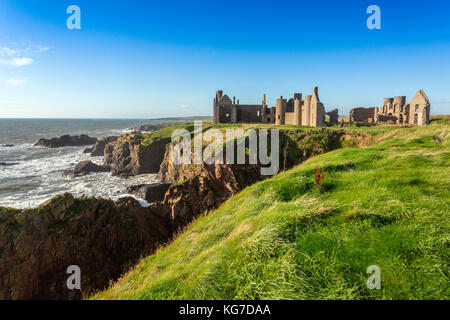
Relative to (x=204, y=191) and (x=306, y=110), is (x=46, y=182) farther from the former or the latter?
(x=306, y=110)

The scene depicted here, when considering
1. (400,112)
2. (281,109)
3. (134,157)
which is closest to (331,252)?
(281,109)

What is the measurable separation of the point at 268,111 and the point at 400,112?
25157 millimetres

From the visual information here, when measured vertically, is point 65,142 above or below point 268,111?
below

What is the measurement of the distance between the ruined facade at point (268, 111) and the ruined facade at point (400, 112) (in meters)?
6.70

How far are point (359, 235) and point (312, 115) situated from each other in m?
33.2

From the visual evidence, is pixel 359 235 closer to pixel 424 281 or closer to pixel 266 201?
pixel 424 281

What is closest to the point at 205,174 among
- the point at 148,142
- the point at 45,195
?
the point at 45,195

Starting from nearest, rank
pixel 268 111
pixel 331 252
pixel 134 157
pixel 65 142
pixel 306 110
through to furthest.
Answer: pixel 331 252
pixel 306 110
pixel 134 157
pixel 268 111
pixel 65 142

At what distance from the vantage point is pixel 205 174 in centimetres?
2097

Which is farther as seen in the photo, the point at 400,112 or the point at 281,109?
the point at 281,109

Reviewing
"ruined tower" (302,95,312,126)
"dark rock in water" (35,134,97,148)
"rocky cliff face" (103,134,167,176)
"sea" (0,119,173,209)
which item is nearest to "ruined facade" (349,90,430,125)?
"ruined tower" (302,95,312,126)

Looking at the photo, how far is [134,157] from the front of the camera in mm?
47781
